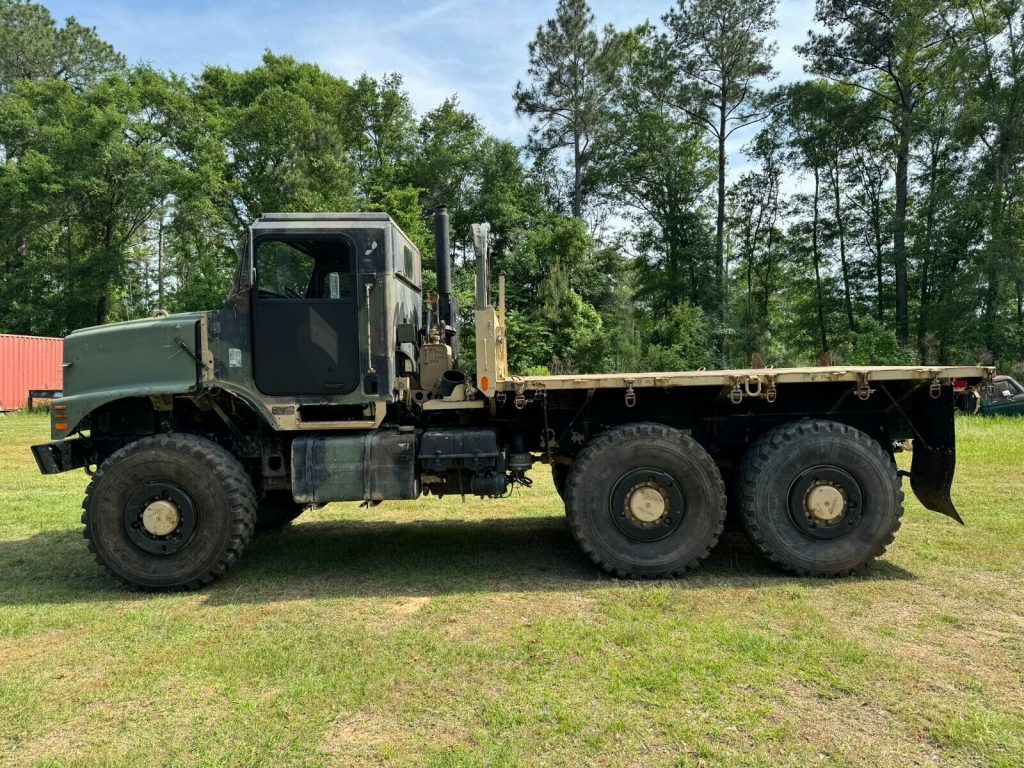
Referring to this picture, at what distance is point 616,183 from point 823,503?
3593 centimetres

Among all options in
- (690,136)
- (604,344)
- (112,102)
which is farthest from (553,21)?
(112,102)

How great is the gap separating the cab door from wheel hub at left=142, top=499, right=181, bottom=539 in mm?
1152

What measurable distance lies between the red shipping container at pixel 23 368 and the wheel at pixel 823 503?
84.0ft

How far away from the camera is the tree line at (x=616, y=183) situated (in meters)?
28.8

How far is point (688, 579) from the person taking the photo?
18.1ft

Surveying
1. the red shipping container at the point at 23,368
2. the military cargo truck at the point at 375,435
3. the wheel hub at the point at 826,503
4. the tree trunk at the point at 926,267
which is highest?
the tree trunk at the point at 926,267

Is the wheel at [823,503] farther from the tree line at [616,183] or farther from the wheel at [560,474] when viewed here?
the tree line at [616,183]

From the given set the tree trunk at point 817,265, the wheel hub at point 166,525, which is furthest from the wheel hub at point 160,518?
the tree trunk at point 817,265

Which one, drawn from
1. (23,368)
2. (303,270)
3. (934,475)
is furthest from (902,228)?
(23,368)

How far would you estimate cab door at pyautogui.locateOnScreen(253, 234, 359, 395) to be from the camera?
559 cm

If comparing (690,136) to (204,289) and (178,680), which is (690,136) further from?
(178,680)

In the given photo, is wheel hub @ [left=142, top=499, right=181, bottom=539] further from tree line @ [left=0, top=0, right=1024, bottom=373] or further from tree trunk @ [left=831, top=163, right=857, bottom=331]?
tree trunk @ [left=831, top=163, right=857, bottom=331]

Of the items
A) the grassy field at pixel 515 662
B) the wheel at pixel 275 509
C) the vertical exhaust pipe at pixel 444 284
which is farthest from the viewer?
the wheel at pixel 275 509

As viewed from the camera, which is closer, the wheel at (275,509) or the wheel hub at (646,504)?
the wheel hub at (646,504)
